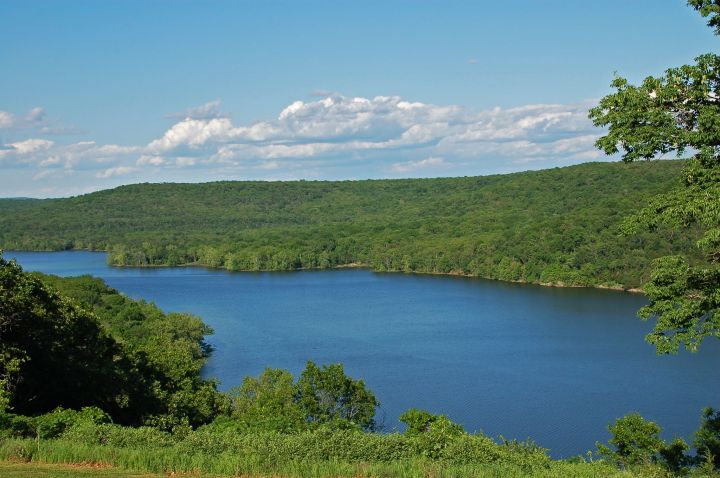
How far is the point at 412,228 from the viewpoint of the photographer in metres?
129

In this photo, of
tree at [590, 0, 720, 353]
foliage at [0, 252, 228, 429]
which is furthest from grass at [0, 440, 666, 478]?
foliage at [0, 252, 228, 429]

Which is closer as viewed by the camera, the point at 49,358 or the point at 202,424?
the point at 49,358

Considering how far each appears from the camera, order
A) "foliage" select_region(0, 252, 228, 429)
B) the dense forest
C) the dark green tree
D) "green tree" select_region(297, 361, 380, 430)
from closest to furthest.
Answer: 1. the dense forest
2. the dark green tree
3. "foliage" select_region(0, 252, 228, 429)
4. "green tree" select_region(297, 361, 380, 430)

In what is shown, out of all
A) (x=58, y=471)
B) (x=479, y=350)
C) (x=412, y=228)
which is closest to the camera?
(x=58, y=471)

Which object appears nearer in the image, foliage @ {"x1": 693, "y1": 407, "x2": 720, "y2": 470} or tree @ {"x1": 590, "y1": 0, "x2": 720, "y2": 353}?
tree @ {"x1": 590, "y1": 0, "x2": 720, "y2": 353}

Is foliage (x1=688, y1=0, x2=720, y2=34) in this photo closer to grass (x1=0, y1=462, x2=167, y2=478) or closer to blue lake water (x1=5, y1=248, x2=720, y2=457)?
grass (x1=0, y1=462, x2=167, y2=478)

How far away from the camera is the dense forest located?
10266 millimetres

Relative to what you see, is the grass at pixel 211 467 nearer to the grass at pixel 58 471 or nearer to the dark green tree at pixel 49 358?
the grass at pixel 58 471

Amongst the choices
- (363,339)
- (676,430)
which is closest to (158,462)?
(676,430)

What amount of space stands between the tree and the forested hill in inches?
1619

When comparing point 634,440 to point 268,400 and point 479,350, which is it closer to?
point 268,400

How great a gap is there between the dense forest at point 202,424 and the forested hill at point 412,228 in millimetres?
33738

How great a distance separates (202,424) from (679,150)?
1576cm

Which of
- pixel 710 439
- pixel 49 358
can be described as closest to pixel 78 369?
pixel 49 358
